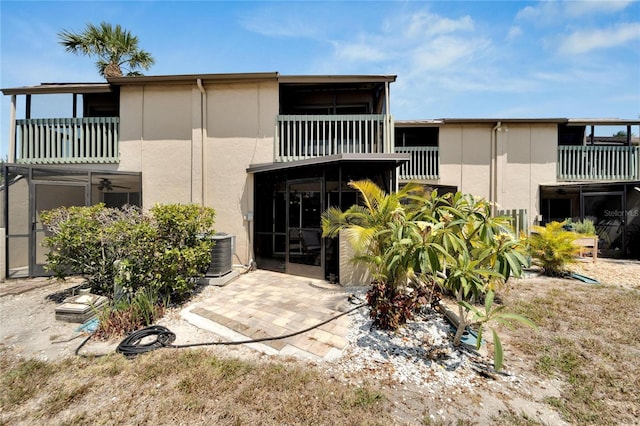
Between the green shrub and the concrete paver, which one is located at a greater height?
the green shrub

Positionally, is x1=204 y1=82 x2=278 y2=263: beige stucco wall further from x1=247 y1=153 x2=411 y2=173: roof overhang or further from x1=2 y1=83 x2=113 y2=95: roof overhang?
x1=2 y1=83 x2=113 y2=95: roof overhang

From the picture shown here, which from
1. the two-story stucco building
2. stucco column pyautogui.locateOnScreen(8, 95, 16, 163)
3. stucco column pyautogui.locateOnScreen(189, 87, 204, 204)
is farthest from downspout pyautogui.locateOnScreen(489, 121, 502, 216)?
stucco column pyautogui.locateOnScreen(8, 95, 16, 163)

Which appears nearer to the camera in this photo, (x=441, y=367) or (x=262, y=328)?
(x=441, y=367)

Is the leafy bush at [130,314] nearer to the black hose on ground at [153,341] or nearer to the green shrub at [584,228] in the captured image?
the black hose on ground at [153,341]

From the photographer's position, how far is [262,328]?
3.91 m

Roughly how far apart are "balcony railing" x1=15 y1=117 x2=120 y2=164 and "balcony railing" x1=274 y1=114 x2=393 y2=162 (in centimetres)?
550

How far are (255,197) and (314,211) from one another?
2354 millimetres

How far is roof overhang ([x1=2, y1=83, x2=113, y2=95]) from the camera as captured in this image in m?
7.91

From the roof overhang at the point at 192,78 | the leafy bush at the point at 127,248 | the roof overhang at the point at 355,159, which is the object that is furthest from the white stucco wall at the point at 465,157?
the leafy bush at the point at 127,248

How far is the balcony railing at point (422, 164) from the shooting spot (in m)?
11.2

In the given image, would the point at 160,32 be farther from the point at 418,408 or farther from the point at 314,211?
the point at 418,408

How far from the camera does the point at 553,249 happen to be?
22.5 feet

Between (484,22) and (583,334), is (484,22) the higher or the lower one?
the higher one

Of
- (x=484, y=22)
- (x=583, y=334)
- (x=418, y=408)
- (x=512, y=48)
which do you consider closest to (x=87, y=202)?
(x=418, y=408)
